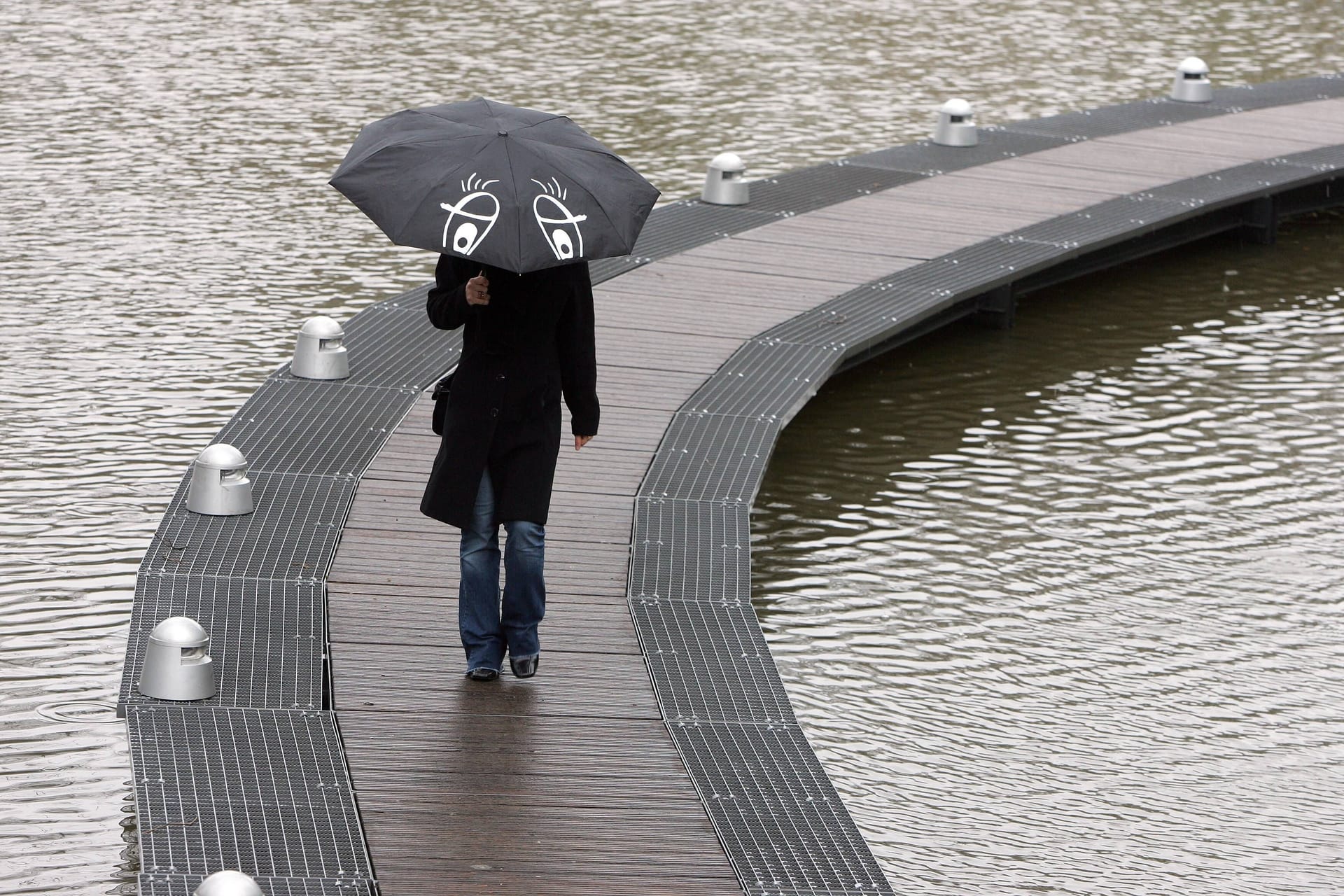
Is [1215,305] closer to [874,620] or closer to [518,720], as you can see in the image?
[874,620]

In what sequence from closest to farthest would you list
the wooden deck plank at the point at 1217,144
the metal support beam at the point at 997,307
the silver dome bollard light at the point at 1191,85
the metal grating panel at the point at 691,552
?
the metal grating panel at the point at 691,552 → the metal support beam at the point at 997,307 → the wooden deck plank at the point at 1217,144 → the silver dome bollard light at the point at 1191,85

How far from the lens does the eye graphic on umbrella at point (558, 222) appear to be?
5.27 meters

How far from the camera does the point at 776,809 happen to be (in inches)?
206

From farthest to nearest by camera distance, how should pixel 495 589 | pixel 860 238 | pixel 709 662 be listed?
pixel 860 238 < pixel 709 662 < pixel 495 589

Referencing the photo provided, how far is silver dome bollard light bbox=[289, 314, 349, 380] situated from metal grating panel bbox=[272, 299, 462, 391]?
0.03 m

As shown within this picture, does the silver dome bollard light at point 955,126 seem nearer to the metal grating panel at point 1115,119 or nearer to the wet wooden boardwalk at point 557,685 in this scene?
the metal grating panel at point 1115,119

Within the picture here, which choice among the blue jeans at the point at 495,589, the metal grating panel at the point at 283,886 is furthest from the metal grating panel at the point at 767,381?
the metal grating panel at the point at 283,886

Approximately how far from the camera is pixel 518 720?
5.65 meters

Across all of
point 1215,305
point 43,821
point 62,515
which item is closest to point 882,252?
point 1215,305

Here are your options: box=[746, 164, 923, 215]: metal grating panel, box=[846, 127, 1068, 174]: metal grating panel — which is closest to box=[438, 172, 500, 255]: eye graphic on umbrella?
box=[746, 164, 923, 215]: metal grating panel

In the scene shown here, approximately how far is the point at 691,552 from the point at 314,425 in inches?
76.3

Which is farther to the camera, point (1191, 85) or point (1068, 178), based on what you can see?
point (1191, 85)

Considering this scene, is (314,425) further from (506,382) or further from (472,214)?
(472,214)

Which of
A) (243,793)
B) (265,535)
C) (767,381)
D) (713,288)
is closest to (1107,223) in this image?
(713,288)
